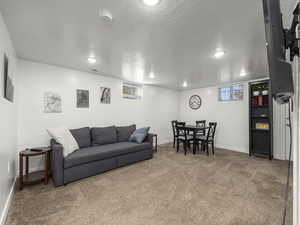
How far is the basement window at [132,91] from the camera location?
4523mm

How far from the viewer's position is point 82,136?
3137 mm

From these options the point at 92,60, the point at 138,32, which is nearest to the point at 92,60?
the point at 92,60

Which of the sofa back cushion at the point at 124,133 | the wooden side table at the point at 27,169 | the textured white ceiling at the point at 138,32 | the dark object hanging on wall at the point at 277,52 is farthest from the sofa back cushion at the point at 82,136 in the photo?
the dark object hanging on wall at the point at 277,52

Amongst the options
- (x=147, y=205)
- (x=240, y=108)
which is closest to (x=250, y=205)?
(x=147, y=205)

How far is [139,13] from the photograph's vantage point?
4.83 feet

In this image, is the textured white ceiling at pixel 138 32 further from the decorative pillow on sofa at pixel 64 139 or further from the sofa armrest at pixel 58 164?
the sofa armrest at pixel 58 164

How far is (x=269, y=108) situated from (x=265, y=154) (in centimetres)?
126

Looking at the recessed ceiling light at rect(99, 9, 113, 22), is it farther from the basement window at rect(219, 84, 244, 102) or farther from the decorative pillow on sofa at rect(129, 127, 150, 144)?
the basement window at rect(219, 84, 244, 102)

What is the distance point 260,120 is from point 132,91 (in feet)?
13.0

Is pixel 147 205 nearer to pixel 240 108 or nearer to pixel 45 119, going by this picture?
pixel 45 119

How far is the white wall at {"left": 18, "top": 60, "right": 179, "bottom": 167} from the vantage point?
2.78 m

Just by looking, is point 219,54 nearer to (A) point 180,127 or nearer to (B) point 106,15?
(B) point 106,15

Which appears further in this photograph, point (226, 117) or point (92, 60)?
point (226, 117)

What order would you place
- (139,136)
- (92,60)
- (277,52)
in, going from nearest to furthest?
(277,52), (92,60), (139,136)
